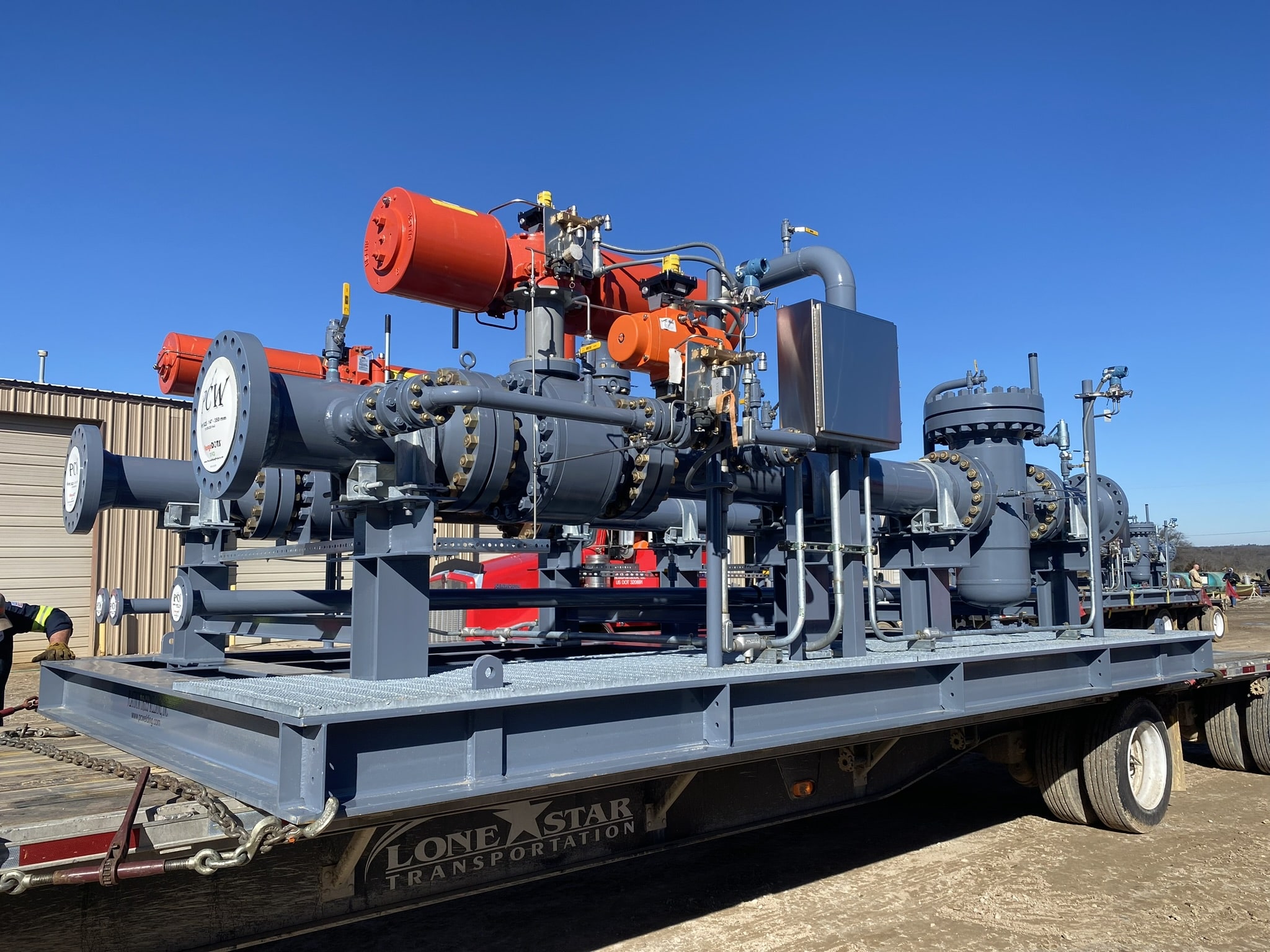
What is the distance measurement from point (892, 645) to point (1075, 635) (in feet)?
4.99

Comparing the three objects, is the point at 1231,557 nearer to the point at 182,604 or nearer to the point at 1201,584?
the point at 1201,584

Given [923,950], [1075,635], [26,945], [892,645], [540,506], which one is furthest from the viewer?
[1075,635]

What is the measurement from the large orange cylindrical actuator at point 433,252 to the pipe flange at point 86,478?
5.96 feet

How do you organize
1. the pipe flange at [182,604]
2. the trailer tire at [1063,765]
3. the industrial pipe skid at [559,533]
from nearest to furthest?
the industrial pipe skid at [559,533] → the pipe flange at [182,604] → the trailer tire at [1063,765]

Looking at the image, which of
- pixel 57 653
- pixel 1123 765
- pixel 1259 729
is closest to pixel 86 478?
pixel 57 653

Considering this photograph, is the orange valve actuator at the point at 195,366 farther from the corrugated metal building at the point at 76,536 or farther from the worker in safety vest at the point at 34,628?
the corrugated metal building at the point at 76,536

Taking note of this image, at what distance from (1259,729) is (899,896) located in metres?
4.79

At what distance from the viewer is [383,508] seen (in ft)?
13.1

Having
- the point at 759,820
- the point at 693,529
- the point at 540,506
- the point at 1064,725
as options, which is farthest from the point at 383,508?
the point at 693,529

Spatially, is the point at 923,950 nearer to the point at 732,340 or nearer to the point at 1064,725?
the point at 1064,725

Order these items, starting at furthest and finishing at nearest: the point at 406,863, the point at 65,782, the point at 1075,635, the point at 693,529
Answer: the point at 693,529
the point at 1075,635
the point at 406,863
the point at 65,782

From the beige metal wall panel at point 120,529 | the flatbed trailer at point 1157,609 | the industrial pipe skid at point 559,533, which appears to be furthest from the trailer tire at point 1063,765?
the beige metal wall panel at point 120,529

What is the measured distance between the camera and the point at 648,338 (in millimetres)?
4824

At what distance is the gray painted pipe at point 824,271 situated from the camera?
5.57 metres
